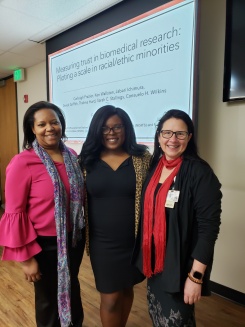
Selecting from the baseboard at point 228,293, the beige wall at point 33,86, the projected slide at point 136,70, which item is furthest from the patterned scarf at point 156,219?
the beige wall at point 33,86

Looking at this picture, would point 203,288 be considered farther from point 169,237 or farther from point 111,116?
point 111,116

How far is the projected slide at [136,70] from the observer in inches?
76.5

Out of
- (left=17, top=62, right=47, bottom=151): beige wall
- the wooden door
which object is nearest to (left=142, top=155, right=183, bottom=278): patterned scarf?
(left=17, top=62, right=47, bottom=151): beige wall

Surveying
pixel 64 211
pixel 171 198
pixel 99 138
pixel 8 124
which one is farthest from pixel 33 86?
pixel 171 198

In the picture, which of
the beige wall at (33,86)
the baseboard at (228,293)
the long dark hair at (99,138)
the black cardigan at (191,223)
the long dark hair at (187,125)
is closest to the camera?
the black cardigan at (191,223)

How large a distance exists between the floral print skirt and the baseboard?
3.54 feet

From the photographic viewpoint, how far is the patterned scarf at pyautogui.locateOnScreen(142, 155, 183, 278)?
3.60 ft

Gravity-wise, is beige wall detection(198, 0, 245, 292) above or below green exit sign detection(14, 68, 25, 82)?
below

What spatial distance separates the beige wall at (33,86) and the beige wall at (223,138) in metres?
2.71

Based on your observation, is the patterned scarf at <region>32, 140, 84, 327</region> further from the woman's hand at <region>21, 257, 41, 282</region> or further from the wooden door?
the wooden door

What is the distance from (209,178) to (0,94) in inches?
201

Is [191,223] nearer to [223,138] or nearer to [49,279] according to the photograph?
[49,279]

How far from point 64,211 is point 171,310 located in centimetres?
65

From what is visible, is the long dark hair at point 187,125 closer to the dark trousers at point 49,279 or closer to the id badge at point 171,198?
the id badge at point 171,198
